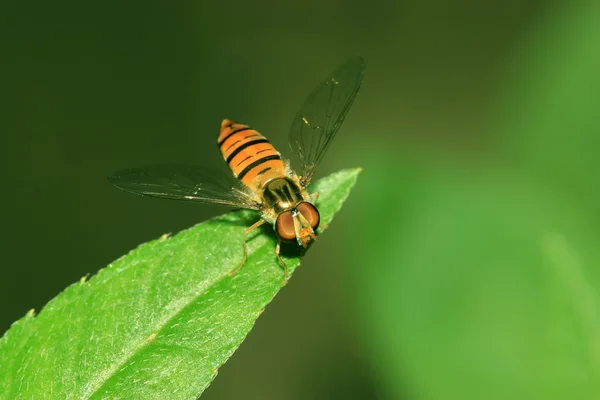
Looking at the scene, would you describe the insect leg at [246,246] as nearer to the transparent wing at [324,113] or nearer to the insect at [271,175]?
the insect at [271,175]

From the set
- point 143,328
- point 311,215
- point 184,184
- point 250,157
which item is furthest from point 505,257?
point 143,328

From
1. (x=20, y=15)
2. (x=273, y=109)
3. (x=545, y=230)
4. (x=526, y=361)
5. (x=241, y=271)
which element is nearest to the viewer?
(x=241, y=271)

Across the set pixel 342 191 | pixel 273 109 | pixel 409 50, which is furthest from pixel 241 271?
pixel 409 50

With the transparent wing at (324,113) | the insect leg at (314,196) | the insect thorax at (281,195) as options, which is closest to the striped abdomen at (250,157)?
the insect thorax at (281,195)

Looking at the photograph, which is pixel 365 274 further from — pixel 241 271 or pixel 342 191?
pixel 241 271

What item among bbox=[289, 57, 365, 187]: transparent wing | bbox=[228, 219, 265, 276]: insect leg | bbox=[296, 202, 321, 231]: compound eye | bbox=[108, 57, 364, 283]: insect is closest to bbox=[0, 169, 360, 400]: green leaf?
bbox=[228, 219, 265, 276]: insect leg

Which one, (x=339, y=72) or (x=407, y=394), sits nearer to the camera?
(x=407, y=394)

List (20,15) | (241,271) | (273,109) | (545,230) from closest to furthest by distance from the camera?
(241,271)
(545,230)
(20,15)
(273,109)
